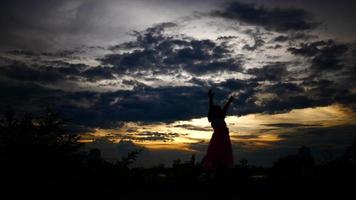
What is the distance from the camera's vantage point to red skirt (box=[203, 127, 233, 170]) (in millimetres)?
9430

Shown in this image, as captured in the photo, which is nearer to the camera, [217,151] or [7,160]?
[7,160]

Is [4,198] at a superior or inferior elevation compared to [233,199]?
superior

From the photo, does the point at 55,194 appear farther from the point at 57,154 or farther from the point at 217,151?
the point at 217,151

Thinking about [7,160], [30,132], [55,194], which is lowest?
[55,194]

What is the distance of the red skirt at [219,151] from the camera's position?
9.43 meters

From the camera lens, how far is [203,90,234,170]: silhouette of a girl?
945 centimetres

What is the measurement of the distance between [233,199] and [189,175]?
4858 millimetres

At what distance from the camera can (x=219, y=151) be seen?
9.41m

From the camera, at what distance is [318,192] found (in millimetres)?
9539

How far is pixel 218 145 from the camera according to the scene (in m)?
9.48

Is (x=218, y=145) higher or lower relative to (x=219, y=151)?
higher

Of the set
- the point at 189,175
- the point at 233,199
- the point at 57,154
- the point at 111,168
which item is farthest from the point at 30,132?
the point at 189,175

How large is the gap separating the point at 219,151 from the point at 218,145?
164 millimetres

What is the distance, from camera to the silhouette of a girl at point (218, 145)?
9.45 metres
